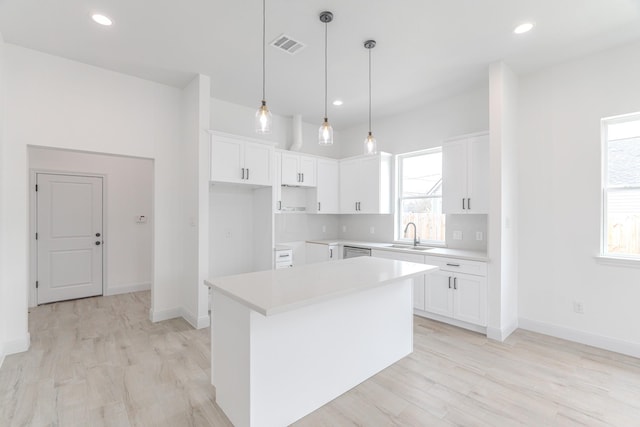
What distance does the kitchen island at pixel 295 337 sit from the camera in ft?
6.06

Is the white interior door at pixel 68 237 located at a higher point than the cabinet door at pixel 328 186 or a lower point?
lower

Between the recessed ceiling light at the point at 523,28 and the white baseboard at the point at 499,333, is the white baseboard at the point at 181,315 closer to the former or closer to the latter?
the white baseboard at the point at 499,333

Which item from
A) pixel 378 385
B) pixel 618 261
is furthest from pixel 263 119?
pixel 618 261

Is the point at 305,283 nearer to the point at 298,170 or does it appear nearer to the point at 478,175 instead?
the point at 478,175

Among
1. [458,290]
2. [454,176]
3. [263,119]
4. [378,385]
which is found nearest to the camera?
[263,119]

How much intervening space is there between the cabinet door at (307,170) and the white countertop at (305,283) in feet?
7.74

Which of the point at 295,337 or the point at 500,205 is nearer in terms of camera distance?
the point at 295,337

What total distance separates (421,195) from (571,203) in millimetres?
1857

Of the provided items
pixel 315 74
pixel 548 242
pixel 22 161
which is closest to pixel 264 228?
pixel 315 74

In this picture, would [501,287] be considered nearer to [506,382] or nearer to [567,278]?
[567,278]

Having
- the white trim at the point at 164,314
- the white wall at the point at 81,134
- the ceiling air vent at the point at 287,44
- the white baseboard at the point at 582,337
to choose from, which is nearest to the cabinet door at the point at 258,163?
the white wall at the point at 81,134

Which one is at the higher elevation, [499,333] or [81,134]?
[81,134]

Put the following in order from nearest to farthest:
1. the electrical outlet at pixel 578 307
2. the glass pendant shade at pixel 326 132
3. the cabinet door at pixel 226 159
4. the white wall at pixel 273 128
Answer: the glass pendant shade at pixel 326 132 → the electrical outlet at pixel 578 307 → the cabinet door at pixel 226 159 → the white wall at pixel 273 128

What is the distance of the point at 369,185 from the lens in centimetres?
500
